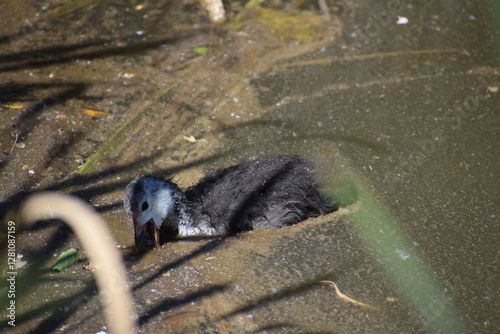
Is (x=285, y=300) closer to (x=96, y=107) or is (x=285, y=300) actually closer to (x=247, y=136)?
(x=247, y=136)

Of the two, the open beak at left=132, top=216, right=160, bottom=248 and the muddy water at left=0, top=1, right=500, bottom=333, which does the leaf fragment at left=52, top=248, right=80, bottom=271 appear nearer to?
the muddy water at left=0, top=1, right=500, bottom=333

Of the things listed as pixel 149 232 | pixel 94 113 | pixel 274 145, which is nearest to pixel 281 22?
pixel 274 145

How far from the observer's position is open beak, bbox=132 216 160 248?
408 cm

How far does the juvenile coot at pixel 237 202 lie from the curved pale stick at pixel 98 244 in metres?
0.33

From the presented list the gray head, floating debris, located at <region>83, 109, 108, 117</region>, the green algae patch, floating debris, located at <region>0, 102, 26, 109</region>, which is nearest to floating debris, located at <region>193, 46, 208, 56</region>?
the green algae patch

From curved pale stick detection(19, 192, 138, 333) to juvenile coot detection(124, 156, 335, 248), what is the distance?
0.33m

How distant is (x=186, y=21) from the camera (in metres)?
6.94

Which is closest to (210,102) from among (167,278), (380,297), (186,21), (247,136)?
(247,136)

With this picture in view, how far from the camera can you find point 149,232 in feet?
14.4

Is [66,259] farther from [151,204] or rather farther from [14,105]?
[14,105]

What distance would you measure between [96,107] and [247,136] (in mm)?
1455

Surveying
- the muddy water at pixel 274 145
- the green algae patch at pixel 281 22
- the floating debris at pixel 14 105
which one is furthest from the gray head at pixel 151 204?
the green algae patch at pixel 281 22

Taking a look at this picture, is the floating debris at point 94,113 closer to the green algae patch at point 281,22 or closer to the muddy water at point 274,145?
the muddy water at point 274,145

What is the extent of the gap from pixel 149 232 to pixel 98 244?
0.46 meters
